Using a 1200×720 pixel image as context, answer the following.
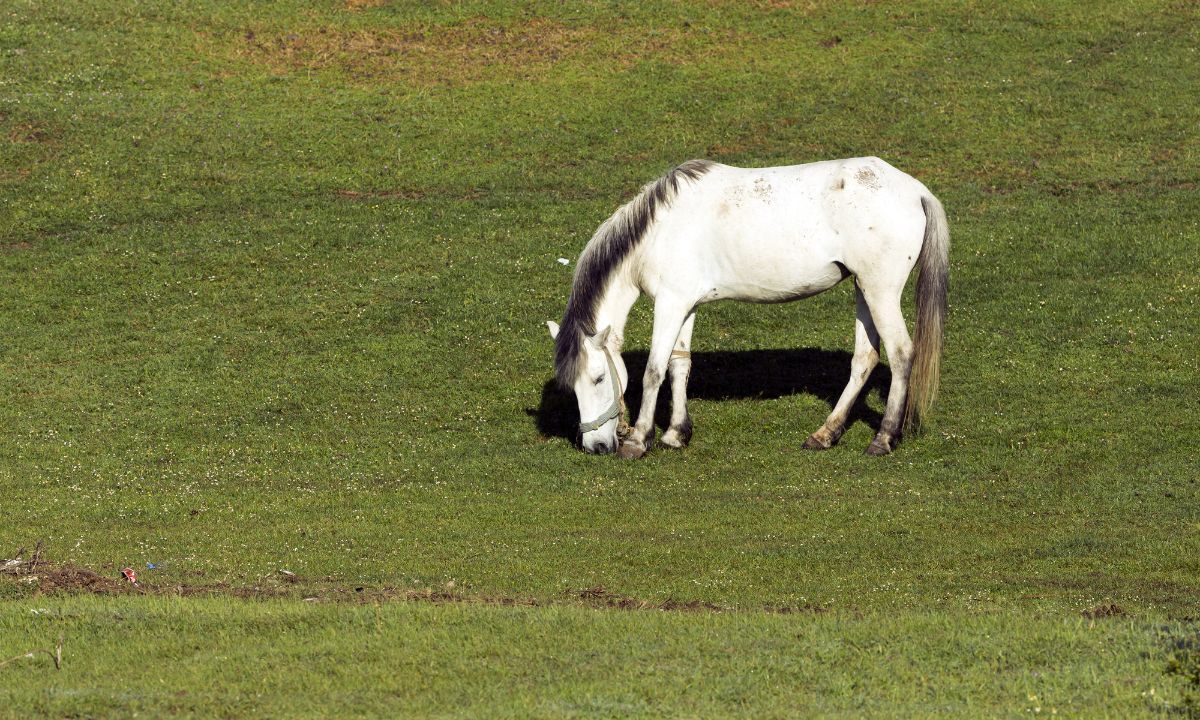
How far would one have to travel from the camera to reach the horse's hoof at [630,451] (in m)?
17.2

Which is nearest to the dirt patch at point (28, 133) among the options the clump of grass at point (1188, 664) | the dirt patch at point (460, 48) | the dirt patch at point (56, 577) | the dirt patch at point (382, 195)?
the dirt patch at point (460, 48)

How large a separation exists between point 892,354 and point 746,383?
3.29 meters

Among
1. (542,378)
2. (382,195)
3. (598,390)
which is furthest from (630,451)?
(382,195)

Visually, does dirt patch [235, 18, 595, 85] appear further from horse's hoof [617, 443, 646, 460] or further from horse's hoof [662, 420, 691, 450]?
horse's hoof [617, 443, 646, 460]

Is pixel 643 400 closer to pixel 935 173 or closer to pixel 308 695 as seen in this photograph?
pixel 308 695

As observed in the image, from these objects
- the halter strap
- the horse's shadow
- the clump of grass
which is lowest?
the horse's shadow

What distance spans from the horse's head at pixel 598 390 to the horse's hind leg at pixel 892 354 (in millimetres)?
3124

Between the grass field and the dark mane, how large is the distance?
1.32 metres

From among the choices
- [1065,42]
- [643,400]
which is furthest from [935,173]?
[643,400]

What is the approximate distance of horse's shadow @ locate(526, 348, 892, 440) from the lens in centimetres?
1886

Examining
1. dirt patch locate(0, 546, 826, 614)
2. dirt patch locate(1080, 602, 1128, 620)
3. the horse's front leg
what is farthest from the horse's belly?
dirt patch locate(1080, 602, 1128, 620)

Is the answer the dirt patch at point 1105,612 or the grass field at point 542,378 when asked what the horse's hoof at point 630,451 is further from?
the dirt patch at point 1105,612

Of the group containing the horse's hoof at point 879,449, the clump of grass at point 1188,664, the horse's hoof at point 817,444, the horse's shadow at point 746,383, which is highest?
the clump of grass at point 1188,664

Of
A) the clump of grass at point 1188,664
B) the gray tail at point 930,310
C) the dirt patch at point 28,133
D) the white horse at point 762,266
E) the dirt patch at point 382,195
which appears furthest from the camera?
the dirt patch at point 28,133
